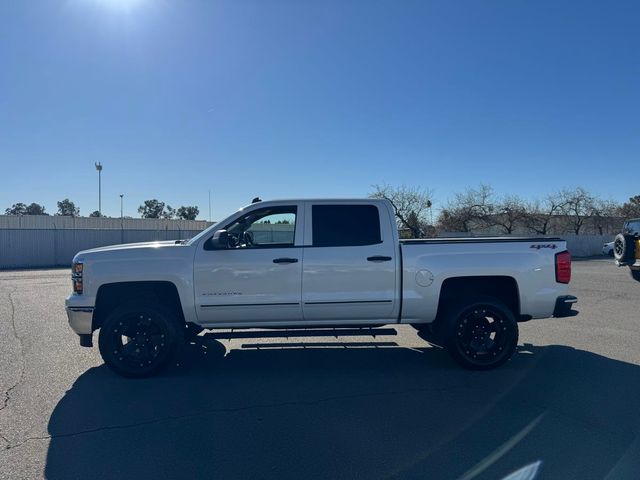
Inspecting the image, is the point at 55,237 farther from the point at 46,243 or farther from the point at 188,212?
the point at 188,212

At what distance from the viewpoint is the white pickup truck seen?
564 centimetres

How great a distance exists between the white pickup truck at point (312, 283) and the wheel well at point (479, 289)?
2cm

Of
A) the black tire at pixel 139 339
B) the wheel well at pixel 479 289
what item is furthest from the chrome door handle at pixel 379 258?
the black tire at pixel 139 339

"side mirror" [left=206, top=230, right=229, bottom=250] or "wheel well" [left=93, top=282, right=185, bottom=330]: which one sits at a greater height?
"side mirror" [left=206, top=230, right=229, bottom=250]

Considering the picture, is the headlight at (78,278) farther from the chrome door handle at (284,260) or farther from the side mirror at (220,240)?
the chrome door handle at (284,260)

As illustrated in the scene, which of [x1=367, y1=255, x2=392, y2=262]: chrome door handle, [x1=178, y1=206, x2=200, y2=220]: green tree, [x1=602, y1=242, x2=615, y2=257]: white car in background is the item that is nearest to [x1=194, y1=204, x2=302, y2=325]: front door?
[x1=367, y1=255, x2=392, y2=262]: chrome door handle

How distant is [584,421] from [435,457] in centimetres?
167

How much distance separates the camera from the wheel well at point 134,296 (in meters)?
5.76

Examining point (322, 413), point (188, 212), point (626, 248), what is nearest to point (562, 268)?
point (322, 413)

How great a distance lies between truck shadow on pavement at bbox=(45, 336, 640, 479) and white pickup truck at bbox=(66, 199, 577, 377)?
0.55m

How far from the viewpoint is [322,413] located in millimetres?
4527

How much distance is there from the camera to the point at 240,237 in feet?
19.4

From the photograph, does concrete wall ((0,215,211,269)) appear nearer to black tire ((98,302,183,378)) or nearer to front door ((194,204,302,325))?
black tire ((98,302,183,378))

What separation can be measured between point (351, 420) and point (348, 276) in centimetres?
185
